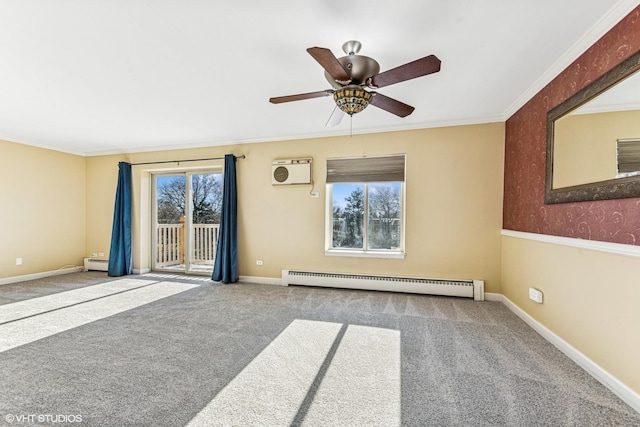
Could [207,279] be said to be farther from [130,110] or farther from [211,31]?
[211,31]

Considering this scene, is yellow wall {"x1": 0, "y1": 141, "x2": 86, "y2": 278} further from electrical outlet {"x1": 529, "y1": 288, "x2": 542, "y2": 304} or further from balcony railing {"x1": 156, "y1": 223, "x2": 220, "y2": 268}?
electrical outlet {"x1": 529, "y1": 288, "x2": 542, "y2": 304}

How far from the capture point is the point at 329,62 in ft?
5.76

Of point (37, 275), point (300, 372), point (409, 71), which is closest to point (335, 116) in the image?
point (409, 71)

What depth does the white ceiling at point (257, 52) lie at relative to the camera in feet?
5.86

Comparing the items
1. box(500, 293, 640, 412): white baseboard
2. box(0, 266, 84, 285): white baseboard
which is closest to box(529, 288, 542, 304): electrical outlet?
box(500, 293, 640, 412): white baseboard

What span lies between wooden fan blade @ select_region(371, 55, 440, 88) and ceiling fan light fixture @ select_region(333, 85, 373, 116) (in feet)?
0.32

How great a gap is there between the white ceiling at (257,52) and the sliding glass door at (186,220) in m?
1.74

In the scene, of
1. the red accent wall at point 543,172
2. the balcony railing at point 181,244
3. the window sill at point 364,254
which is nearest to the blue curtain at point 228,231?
the balcony railing at point 181,244

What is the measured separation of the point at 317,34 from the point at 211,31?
75 cm

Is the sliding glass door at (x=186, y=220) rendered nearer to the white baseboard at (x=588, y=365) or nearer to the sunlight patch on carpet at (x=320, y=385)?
the sunlight patch on carpet at (x=320, y=385)

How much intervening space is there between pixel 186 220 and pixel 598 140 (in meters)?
5.65

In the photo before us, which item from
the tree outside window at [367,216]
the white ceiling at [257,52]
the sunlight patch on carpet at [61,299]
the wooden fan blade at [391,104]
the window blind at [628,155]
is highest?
the white ceiling at [257,52]

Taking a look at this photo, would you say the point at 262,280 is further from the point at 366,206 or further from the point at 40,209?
the point at 40,209

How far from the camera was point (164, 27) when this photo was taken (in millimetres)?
1961
